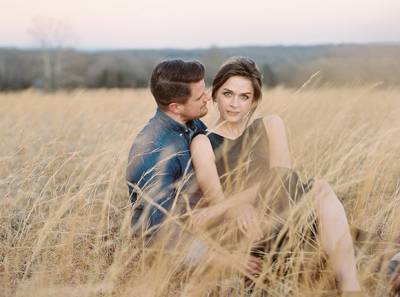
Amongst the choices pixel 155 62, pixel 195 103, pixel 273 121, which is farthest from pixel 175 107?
pixel 155 62

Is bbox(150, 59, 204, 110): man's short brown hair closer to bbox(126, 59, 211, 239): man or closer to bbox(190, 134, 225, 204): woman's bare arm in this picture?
bbox(126, 59, 211, 239): man

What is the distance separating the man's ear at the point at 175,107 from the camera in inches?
104

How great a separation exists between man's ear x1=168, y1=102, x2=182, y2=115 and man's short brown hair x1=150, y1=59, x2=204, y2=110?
18 mm

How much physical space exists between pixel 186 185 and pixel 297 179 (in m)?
0.53

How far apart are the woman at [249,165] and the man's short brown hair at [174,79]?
196 millimetres

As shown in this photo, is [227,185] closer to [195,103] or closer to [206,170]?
[206,170]

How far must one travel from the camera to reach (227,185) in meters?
2.50

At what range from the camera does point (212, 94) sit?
9.30ft

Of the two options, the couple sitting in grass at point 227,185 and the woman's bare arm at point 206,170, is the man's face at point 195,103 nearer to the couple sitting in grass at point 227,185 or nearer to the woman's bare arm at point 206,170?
the couple sitting in grass at point 227,185

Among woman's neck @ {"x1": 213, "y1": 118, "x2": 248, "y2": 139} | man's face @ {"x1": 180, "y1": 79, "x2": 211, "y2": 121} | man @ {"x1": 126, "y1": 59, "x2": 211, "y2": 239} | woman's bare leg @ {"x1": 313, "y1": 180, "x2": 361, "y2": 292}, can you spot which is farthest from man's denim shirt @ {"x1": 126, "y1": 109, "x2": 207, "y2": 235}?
woman's bare leg @ {"x1": 313, "y1": 180, "x2": 361, "y2": 292}

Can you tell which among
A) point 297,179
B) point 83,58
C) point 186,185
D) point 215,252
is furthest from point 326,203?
point 83,58

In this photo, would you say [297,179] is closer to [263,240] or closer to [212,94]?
[263,240]

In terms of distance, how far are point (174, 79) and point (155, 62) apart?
5.33 metres

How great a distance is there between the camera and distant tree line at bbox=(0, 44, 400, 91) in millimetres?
10258
